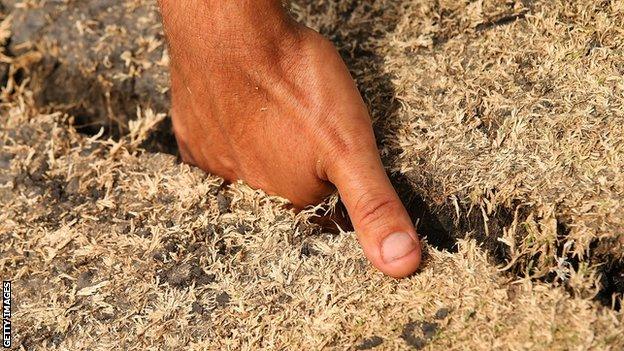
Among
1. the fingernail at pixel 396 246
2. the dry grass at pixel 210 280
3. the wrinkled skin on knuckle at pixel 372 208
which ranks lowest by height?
the dry grass at pixel 210 280

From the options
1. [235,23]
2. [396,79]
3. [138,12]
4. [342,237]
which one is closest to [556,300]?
[342,237]

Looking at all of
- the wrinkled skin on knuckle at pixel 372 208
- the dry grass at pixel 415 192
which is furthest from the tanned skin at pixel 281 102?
the dry grass at pixel 415 192

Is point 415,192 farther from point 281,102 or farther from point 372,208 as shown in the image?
point 281,102

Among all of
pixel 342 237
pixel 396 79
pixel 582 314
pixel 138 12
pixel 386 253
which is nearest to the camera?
pixel 582 314

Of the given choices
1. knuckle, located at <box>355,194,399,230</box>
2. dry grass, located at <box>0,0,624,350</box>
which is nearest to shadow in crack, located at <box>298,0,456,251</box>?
dry grass, located at <box>0,0,624,350</box>

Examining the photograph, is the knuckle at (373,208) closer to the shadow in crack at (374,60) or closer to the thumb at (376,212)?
the thumb at (376,212)

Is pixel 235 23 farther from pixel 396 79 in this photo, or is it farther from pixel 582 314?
pixel 582 314
